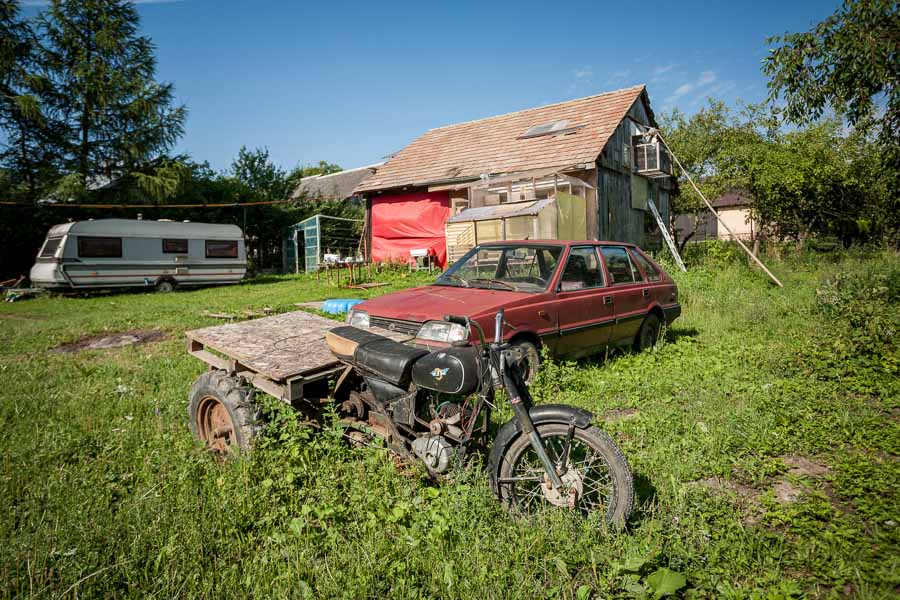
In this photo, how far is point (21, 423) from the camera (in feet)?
13.5

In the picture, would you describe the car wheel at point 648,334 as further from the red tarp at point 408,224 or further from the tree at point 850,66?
the red tarp at point 408,224

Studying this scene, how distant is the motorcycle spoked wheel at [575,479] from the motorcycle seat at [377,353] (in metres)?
0.78

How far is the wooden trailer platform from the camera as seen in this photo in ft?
10.8

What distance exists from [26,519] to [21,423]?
77.7 inches

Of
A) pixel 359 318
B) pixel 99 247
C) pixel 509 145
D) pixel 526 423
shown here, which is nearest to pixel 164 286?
pixel 99 247

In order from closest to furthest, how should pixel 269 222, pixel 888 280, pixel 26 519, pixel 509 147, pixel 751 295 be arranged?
1. pixel 26 519
2. pixel 888 280
3. pixel 751 295
4. pixel 509 147
5. pixel 269 222

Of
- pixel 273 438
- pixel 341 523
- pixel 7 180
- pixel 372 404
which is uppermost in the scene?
pixel 7 180

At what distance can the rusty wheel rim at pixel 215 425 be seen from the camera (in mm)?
3668

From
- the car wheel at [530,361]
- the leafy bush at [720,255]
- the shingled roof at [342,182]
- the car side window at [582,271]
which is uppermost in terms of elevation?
the shingled roof at [342,182]

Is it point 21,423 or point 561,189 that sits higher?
point 561,189

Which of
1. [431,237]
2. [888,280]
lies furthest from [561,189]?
[888,280]

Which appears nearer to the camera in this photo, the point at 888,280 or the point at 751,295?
the point at 888,280

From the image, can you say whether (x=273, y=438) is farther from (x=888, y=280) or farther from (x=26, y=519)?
(x=888, y=280)

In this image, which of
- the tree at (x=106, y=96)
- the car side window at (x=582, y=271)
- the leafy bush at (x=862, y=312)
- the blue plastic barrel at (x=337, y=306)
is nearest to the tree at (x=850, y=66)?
the leafy bush at (x=862, y=312)
